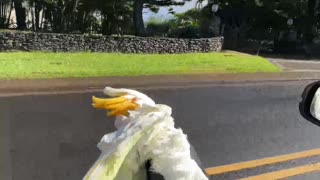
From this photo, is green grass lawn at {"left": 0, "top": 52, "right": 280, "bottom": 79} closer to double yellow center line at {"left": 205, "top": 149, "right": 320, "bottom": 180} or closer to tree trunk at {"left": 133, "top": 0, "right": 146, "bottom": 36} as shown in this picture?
tree trunk at {"left": 133, "top": 0, "right": 146, "bottom": 36}

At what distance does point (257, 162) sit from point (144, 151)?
4.77 m

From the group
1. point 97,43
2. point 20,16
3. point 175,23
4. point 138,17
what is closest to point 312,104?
point 97,43

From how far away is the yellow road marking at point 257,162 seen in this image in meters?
6.29

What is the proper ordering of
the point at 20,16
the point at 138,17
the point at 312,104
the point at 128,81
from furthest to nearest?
the point at 138,17 → the point at 20,16 → the point at 128,81 → the point at 312,104

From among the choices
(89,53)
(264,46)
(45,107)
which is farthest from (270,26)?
(45,107)

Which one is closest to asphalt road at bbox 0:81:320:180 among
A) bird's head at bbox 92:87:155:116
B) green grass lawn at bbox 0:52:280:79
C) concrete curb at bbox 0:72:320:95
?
concrete curb at bbox 0:72:320:95

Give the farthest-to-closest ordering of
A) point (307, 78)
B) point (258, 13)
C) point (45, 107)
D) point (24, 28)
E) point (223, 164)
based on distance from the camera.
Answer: point (258, 13)
point (24, 28)
point (307, 78)
point (45, 107)
point (223, 164)

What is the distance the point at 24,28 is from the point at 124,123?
26589mm

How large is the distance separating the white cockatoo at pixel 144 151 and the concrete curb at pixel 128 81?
10.5 metres

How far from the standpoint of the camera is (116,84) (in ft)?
49.2

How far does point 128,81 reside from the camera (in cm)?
1562

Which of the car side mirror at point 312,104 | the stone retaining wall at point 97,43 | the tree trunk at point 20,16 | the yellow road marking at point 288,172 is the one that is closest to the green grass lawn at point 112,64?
the stone retaining wall at point 97,43

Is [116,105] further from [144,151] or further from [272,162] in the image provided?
[272,162]

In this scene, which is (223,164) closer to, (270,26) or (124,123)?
(124,123)
